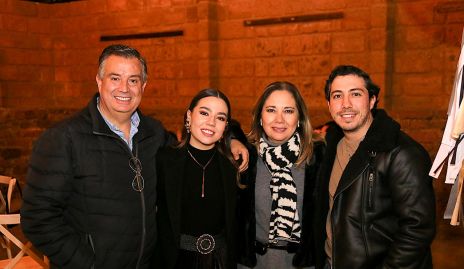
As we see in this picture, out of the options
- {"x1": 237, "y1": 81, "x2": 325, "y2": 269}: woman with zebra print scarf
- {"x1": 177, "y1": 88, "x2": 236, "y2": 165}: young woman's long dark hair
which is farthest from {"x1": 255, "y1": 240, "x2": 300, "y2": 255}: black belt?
{"x1": 177, "y1": 88, "x2": 236, "y2": 165}: young woman's long dark hair

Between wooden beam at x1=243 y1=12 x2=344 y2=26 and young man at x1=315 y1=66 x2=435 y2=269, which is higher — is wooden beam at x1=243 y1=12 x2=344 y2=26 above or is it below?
above

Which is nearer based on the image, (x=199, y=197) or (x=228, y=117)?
(x=199, y=197)

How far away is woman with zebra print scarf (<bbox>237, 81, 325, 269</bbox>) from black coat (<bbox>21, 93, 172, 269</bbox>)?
0.53m

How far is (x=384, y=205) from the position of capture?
6.17 ft

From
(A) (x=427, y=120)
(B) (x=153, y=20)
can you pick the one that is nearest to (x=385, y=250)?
(A) (x=427, y=120)

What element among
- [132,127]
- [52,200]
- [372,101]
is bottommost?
[52,200]

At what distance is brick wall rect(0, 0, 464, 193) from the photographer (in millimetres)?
5668

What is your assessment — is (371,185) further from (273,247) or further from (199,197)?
(199,197)

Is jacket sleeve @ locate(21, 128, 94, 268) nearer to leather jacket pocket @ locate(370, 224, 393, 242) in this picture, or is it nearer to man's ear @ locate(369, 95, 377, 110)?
leather jacket pocket @ locate(370, 224, 393, 242)

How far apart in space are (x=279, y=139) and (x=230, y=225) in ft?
1.62

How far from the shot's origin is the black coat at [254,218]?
2260 millimetres

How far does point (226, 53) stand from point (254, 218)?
15.9 ft

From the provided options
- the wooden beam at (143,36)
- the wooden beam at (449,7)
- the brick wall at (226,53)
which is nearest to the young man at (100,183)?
the brick wall at (226,53)

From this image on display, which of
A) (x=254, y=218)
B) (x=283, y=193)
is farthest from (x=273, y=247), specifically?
(x=283, y=193)
